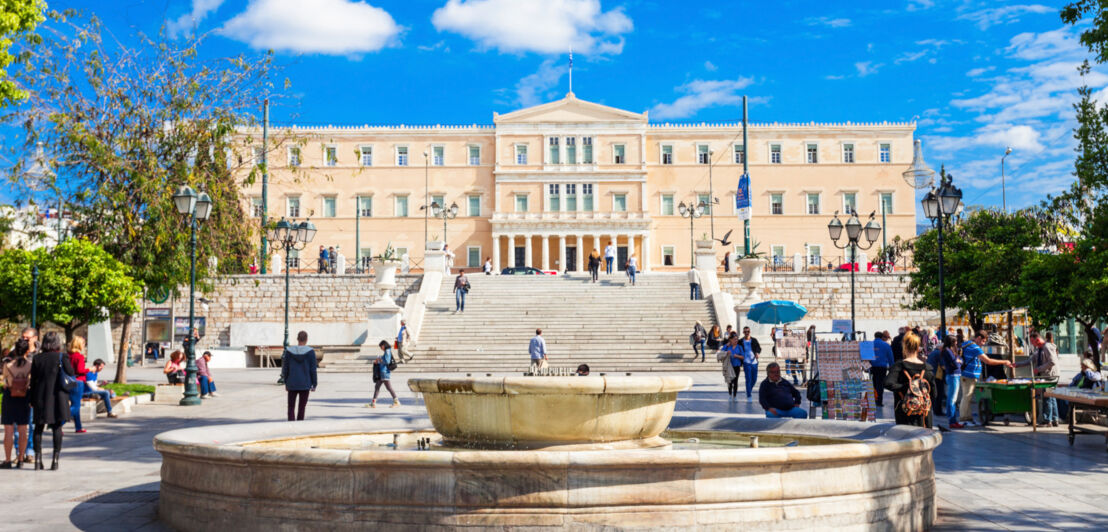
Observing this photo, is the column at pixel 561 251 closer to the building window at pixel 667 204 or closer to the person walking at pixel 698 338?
the building window at pixel 667 204

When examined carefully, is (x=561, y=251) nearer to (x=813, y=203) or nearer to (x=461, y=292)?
(x=813, y=203)

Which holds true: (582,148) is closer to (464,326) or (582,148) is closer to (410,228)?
(410,228)

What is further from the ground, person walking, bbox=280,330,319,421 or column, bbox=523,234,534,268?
column, bbox=523,234,534,268

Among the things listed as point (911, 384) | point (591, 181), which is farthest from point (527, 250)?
point (911, 384)

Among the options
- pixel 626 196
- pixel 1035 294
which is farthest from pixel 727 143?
pixel 1035 294

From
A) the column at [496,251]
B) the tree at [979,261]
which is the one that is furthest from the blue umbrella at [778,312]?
the column at [496,251]

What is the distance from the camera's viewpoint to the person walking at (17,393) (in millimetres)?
8297

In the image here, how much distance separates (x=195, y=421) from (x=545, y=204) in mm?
45824

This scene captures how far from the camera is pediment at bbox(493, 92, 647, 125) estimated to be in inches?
2274

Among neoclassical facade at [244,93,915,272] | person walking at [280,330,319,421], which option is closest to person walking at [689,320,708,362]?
person walking at [280,330,319,421]

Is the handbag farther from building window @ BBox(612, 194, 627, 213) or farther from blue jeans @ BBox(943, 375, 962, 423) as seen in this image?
building window @ BBox(612, 194, 627, 213)

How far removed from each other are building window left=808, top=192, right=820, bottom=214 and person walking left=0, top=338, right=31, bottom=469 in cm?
5477

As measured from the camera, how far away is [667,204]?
58.3 m

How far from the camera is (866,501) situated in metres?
5.47
